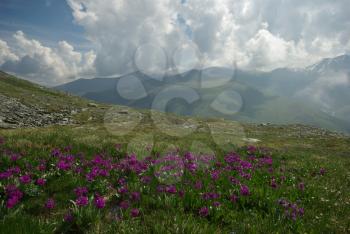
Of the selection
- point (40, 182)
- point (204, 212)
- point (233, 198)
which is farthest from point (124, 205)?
point (233, 198)

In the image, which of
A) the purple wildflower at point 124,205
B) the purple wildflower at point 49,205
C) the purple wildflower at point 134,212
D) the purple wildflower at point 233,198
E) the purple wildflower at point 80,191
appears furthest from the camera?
the purple wildflower at point 233,198

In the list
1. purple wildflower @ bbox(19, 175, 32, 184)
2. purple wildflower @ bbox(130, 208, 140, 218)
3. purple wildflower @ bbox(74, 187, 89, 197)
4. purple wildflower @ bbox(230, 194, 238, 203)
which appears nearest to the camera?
purple wildflower @ bbox(130, 208, 140, 218)

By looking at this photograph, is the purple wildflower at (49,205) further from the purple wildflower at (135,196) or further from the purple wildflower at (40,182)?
the purple wildflower at (135,196)

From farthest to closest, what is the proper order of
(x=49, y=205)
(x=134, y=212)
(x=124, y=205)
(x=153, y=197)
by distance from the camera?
(x=153, y=197) < (x=124, y=205) < (x=49, y=205) < (x=134, y=212)

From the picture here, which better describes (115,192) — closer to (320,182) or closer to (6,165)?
(6,165)

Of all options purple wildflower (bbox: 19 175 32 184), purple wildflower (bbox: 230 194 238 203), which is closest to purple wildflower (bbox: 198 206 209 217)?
purple wildflower (bbox: 230 194 238 203)

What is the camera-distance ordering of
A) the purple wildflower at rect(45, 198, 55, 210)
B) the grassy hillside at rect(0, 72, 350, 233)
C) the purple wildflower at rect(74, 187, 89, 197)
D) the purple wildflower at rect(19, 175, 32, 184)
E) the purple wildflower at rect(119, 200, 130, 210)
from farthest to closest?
the purple wildflower at rect(19, 175, 32, 184)
the purple wildflower at rect(74, 187, 89, 197)
the purple wildflower at rect(119, 200, 130, 210)
the purple wildflower at rect(45, 198, 55, 210)
the grassy hillside at rect(0, 72, 350, 233)

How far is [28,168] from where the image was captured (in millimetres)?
8117

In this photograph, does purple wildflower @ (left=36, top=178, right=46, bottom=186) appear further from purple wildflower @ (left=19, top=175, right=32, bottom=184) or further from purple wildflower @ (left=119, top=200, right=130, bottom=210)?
purple wildflower @ (left=119, top=200, right=130, bottom=210)

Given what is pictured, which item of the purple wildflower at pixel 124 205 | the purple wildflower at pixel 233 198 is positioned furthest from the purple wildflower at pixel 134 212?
the purple wildflower at pixel 233 198

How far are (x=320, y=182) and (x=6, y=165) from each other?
438 inches

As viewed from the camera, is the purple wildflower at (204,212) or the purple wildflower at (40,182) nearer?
the purple wildflower at (204,212)

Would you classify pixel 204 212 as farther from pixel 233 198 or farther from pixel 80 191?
pixel 80 191

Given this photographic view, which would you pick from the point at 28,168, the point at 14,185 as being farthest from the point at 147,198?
the point at 28,168
